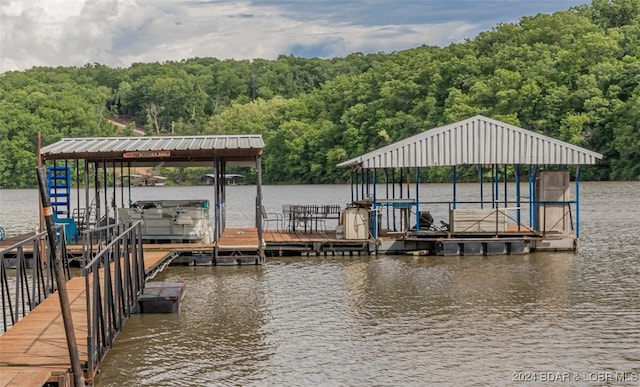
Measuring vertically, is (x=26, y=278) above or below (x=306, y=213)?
below

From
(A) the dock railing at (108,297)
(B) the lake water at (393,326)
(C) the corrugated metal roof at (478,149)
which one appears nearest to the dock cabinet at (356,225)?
(B) the lake water at (393,326)

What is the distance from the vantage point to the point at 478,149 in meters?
22.6

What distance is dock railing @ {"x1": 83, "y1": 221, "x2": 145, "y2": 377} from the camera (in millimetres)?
9148

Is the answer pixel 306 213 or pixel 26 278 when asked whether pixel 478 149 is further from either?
pixel 26 278

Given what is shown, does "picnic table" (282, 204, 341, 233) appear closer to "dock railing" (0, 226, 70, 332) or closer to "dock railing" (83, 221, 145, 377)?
"dock railing" (0, 226, 70, 332)

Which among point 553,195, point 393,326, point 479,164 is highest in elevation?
point 479,164

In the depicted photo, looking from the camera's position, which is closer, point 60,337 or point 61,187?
point 60,337

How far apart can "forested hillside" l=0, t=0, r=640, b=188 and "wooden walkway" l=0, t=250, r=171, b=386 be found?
221 feet

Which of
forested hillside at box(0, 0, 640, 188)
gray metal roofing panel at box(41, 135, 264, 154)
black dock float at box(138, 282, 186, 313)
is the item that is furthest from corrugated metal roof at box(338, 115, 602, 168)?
forested hillside at box(0, 0, 640, 188)

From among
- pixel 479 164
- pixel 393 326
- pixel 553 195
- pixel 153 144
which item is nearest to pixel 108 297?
pixel 393 326

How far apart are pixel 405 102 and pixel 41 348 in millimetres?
84600

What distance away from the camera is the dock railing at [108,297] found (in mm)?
9148

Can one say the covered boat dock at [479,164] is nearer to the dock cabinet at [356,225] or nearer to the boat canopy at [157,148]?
the dock cabinet at [356,225]

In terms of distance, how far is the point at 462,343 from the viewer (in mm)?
12023
